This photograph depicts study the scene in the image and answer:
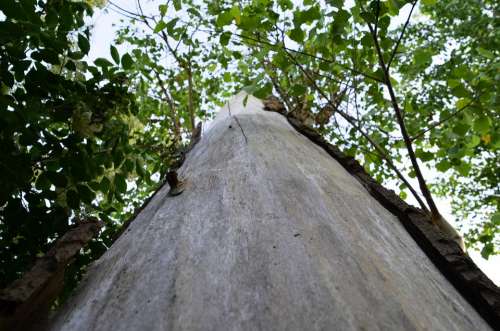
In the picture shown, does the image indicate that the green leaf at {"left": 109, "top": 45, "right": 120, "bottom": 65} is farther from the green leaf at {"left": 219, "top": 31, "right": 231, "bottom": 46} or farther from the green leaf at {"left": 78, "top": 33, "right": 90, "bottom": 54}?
the green leaf at {"left": 219, "top": 31, "right": 231, "bottom": 46}

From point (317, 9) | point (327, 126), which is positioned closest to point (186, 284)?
point (317, 9)

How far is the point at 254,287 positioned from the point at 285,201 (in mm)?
383

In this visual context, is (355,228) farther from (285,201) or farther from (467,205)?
(467,205)

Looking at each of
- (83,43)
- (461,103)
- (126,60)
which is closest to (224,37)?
(126,60)

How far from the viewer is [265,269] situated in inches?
30.0

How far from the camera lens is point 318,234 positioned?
3.01 feet

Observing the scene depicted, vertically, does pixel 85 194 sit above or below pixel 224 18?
below

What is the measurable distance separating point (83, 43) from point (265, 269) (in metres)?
1.39

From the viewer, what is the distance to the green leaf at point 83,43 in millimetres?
1692

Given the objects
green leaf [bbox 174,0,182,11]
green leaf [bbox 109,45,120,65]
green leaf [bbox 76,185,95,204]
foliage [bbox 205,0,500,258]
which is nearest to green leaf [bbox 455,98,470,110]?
foliage [bbox 205,0,500,258]

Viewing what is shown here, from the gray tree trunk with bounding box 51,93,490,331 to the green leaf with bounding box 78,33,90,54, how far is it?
2.72 feet

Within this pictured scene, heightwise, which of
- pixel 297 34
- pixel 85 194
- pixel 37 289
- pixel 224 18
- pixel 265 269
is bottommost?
pixel 265 269

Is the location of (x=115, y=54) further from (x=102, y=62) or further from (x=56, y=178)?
(x=56, y=178)

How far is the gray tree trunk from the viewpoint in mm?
675
